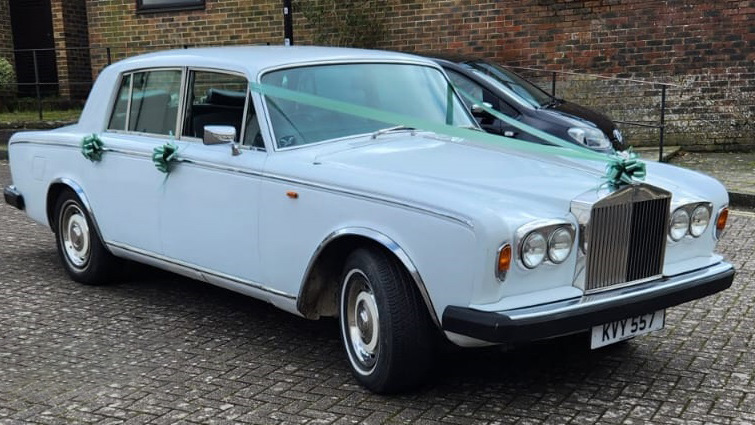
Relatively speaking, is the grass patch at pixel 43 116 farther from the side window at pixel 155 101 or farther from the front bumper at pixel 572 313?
the front bumper at pixel 572 313

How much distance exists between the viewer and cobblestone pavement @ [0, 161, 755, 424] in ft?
A: 12.4

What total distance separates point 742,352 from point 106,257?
13.9ft

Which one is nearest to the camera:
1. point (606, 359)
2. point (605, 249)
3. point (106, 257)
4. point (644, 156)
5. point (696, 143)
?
point (605, 249)

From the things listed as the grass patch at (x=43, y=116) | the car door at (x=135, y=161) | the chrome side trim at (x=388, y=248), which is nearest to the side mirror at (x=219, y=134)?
the car door at (x=135, y=161)

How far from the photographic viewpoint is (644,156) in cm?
1154

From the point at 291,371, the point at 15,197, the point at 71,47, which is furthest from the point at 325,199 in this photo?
the point at 71,47

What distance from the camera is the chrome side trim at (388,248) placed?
143 inches

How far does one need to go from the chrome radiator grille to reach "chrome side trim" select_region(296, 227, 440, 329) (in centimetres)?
72

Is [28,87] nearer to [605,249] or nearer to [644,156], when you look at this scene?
[644,156]

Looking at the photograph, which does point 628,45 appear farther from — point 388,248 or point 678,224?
point 388,248

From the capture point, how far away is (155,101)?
5.48 metres

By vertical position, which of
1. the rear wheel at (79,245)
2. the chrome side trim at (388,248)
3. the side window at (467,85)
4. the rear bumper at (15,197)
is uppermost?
the side window at (467,85)

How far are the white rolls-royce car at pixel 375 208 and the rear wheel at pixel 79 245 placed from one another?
3 centimetres

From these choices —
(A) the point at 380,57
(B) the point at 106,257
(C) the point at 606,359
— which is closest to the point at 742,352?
(C) the point at 606,359
